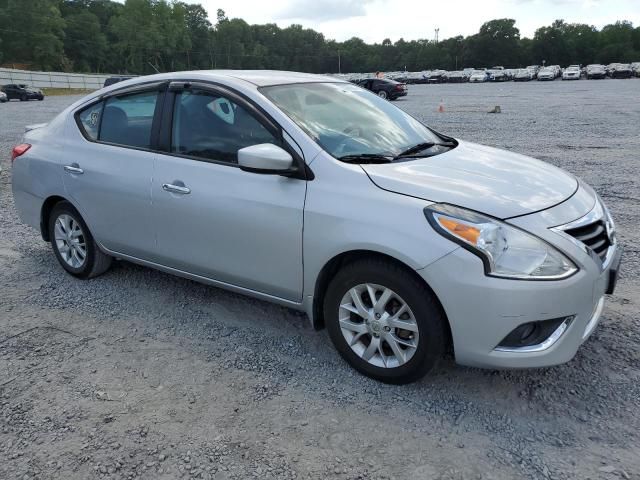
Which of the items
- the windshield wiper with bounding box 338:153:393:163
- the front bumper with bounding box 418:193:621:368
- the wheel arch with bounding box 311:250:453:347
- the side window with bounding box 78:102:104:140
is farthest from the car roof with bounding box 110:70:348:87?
the front bumper with bounding box 418:193:621:368

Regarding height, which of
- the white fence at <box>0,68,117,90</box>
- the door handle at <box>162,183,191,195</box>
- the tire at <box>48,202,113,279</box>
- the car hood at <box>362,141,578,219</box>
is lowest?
the white fence at <box>0,68,117,90</box>

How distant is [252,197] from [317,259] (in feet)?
1.91

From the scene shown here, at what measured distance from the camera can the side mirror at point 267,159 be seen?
3.15 metres

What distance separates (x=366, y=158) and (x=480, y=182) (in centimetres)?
69

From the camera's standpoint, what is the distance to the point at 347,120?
12.3ft

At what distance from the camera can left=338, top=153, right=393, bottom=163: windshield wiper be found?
10.8 feet

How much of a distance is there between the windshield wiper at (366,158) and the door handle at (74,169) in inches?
90.3

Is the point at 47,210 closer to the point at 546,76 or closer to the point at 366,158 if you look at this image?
the point at 366,158

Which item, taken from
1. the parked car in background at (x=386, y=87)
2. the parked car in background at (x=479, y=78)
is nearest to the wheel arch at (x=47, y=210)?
the parked car in background at (x=386, y=87)

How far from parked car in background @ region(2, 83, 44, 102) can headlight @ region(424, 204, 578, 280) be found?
147ft

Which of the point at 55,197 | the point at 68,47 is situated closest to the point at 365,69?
the point at 68,47

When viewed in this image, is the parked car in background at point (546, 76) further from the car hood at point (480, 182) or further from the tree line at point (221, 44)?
the car hood at point (480, 182)

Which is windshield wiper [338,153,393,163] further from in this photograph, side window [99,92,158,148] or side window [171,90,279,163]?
side window [99,92,158,148]

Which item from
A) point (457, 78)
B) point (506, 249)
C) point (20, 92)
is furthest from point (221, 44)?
point (506, 249)
